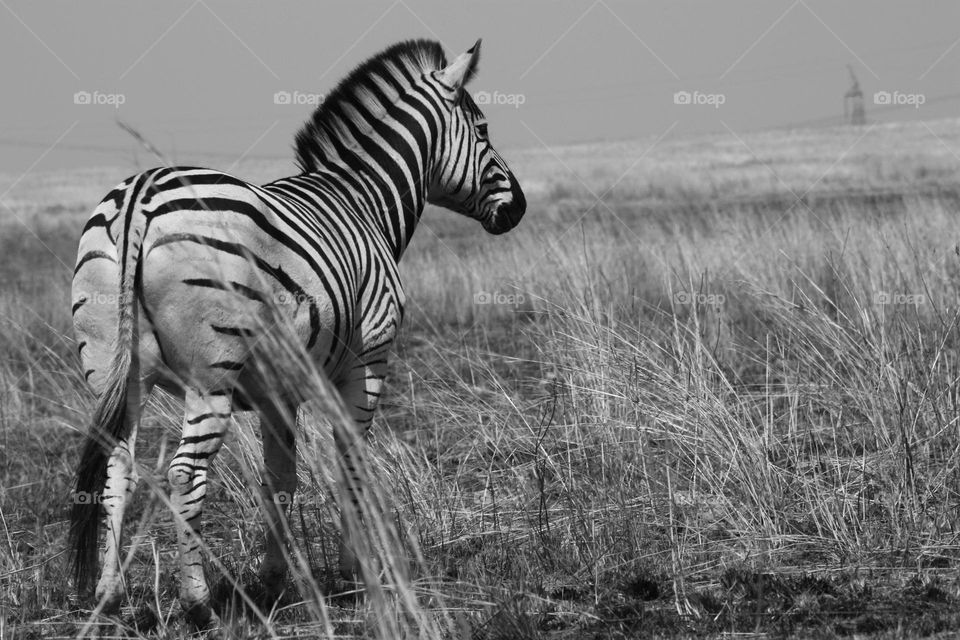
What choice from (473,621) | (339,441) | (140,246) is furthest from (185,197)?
(473,621)

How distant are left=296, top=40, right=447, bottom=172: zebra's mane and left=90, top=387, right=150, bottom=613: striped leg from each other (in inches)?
68.6

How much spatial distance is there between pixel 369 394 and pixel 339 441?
27cm

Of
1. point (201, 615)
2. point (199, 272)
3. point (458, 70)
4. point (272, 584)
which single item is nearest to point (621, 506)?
point (272, 584)

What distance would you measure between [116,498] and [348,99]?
2357 mm

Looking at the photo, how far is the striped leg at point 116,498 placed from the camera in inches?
142

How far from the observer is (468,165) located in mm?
5457

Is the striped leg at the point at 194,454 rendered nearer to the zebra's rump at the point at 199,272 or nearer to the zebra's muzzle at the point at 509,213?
the zebra's rump at the point at 199,272

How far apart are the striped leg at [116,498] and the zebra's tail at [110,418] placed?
0.10ft

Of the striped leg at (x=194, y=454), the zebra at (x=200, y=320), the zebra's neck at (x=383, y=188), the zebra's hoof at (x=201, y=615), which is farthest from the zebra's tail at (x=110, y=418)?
the zebra's neck at (x=383, y=188)

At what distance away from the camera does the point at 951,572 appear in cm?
398

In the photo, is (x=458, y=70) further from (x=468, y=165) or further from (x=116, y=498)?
(x=116, y=498)

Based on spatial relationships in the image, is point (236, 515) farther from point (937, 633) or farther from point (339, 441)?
point (937, 633)

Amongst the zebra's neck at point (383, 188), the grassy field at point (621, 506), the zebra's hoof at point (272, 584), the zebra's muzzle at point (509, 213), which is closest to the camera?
the grassy field at point (621, 506)

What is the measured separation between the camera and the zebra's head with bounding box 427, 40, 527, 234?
529 centimetres
